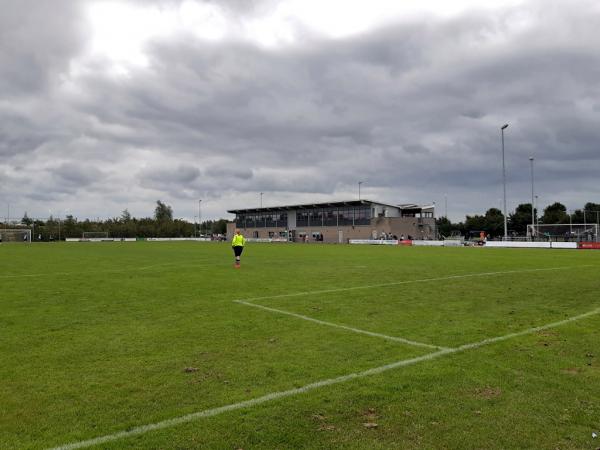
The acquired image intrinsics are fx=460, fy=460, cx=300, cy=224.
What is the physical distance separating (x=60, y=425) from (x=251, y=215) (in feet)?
404

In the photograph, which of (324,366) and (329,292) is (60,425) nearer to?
(324,366)

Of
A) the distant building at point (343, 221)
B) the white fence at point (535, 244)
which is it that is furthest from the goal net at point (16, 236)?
the white fence at point (535, 244)

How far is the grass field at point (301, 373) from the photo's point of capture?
4348 mm

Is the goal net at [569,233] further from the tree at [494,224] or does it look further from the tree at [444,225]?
the tree at [444,225]

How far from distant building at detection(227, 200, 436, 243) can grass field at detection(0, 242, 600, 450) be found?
80868 mm

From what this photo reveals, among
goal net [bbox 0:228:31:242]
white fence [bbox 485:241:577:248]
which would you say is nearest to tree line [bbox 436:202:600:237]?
white fence [bbox 485:241:577:248]

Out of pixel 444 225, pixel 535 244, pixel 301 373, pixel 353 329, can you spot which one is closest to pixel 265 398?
pixel 301 373

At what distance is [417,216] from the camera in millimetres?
104250

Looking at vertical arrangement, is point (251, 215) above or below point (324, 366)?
above

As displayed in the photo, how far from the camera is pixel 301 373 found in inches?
237

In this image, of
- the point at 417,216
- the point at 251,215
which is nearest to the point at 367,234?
the point at 417,216

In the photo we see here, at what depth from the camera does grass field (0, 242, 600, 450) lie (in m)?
4.35

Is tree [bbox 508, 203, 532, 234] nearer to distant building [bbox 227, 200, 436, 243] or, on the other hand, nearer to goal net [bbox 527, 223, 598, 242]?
distant building [bbox 227, 200, 436, 243]

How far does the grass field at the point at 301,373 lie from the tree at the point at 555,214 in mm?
140840
